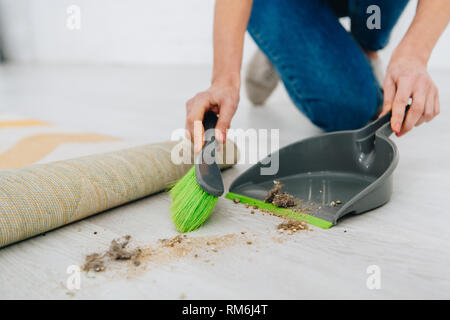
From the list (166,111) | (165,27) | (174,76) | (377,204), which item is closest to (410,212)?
(377,204)

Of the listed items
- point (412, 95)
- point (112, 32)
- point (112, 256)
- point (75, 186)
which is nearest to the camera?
point (112, 256)

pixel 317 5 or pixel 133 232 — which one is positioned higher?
pixel 317 5

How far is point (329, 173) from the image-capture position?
Answer: 0.88 m

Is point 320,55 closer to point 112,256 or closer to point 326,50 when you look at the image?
point 326,50

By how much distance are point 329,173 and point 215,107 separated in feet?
0.97

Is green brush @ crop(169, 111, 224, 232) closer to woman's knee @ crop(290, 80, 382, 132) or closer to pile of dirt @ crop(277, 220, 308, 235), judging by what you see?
pile of dirt @ crop(277, 220, 308, 235)

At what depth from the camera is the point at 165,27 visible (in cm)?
394

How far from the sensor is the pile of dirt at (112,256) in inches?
21.6

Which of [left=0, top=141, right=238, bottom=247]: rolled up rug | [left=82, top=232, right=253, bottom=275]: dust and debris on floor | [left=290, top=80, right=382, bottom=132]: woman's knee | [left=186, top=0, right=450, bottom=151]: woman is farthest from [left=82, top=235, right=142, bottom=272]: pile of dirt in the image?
[left=290, top=80, right=382, bottom=132]: woman's knee

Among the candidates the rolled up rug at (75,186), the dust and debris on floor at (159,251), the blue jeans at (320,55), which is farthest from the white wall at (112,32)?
the dust and debris on floor at (159,251)

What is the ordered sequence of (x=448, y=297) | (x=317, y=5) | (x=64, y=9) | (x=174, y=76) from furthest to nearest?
1. (x=64, y=9)
2. (x=174, y=76)
3. (x=317, y=5)
4. (x=448, y=297)

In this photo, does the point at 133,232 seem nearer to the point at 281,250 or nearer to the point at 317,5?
the point at 281,250

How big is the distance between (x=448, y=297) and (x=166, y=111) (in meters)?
1.44

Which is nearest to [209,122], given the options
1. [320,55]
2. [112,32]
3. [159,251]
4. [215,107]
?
[215,107]
